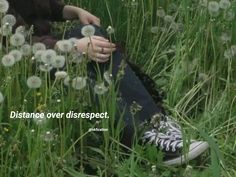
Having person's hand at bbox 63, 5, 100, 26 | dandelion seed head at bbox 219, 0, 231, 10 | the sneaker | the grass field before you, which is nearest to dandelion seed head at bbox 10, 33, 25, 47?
the grass field

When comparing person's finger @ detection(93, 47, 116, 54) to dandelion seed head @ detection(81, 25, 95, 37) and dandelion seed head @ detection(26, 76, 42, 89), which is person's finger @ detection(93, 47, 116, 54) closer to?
dandelion seed head @ detection(81, 25, 95, 37)

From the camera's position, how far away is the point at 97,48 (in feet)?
6.46

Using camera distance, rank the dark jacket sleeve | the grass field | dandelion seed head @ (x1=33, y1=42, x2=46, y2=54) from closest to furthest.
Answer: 1. the grass field
2. dandelion seed head @ (x1=33, y1=42, x2=46, y2=54)
3. the dark jacket sleeve

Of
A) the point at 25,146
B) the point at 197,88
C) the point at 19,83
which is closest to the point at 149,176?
the point at 25,146

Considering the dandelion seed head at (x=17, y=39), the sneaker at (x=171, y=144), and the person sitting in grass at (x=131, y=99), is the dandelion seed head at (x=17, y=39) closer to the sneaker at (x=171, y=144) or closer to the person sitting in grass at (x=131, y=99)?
the person sitting in grass at (x=131, y=99)

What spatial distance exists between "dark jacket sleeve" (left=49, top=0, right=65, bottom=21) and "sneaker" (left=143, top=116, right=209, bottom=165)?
0.76 m

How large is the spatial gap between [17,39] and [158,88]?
26.0 inches

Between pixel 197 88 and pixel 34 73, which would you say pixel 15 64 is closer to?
pixel 34 73

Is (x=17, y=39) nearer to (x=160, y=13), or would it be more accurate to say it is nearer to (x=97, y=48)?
(x=97, y=48)

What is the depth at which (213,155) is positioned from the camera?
154cm

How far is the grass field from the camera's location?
1.71 m

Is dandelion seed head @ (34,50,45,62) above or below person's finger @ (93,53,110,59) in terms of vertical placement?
above

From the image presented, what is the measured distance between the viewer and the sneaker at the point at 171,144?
186cm

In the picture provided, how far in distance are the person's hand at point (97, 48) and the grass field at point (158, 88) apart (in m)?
0.07
